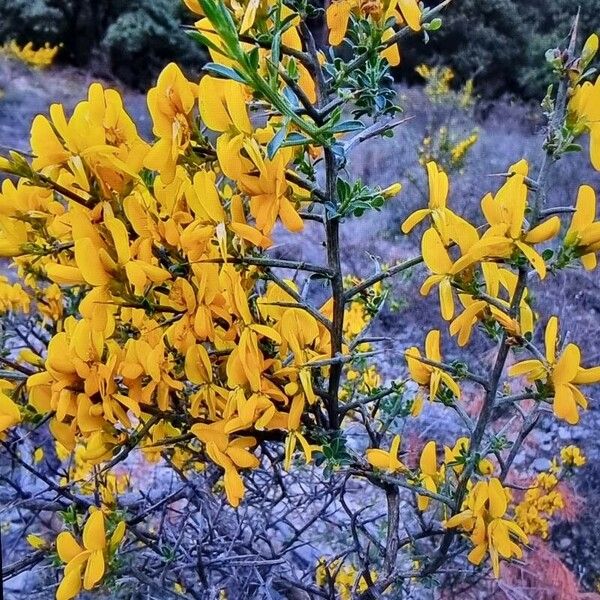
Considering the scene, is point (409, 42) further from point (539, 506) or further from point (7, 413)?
point (7, 413)

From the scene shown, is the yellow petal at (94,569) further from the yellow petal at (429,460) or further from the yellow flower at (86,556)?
the yellow petal at (429,460)

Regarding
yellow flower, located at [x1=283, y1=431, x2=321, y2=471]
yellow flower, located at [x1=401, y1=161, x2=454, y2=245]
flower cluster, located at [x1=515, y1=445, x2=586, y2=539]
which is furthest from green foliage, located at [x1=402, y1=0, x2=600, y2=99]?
yellow flower, located at [x1=283, y1=431, x2=321, y2=471]

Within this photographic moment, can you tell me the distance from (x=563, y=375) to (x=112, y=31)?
11745 mm

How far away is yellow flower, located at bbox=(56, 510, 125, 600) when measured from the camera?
0.79 meters

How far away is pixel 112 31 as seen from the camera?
11.2 meters

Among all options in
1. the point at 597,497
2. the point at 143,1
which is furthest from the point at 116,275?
the point at 143,1

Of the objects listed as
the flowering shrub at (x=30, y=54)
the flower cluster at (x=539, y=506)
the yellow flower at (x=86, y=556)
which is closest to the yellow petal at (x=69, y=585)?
the yellow flower at (x=86, y=556)

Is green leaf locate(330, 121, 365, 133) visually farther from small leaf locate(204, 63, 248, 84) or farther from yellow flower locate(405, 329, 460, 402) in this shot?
yellow flower locate(405, 329, 460, 402)

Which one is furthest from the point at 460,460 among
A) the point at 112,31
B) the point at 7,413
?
the point at 112,31

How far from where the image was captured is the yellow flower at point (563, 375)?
0.72m

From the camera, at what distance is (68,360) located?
28.5 inches

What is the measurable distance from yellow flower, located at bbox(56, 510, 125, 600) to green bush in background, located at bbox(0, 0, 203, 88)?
11.1 meters

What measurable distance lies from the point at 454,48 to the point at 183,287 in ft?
40.8

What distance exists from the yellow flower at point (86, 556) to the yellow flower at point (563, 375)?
49 centimetres
